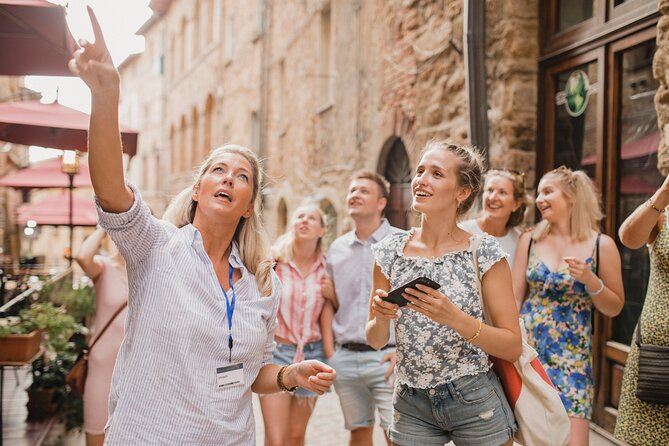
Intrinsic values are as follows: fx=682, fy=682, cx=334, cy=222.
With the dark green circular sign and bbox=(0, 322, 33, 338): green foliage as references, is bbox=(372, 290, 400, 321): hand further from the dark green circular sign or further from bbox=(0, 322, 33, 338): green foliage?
the dark green circular sign

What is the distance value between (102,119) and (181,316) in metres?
0.63

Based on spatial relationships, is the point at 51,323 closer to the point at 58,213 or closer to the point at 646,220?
the point at 646,220

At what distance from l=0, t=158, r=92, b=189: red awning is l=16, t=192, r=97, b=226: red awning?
925 millimetres

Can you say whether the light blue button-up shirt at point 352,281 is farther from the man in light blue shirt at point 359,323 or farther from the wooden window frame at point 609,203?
the wooden window frame at point 609,203

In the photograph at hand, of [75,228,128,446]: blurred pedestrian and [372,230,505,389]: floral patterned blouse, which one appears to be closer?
[372,230,505,389]: floral patterned blouse

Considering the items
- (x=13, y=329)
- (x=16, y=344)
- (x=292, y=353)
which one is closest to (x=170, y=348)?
(x=292, y=353)

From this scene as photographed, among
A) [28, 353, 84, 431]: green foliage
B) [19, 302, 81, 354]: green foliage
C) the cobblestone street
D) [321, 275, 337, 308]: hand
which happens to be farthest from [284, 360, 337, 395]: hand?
[28, 353, 84, 431]: green foliage

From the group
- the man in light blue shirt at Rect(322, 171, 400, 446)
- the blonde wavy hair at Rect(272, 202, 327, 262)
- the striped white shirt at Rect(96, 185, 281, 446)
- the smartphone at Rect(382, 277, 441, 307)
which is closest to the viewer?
the striped white shirt at Rect(96, 185, 281, 446)

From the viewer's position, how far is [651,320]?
3086mm

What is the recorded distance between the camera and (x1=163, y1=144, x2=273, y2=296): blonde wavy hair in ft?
7.97

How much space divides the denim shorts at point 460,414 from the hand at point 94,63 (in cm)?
159

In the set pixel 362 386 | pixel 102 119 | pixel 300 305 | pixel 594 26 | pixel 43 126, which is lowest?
pixel 362 386

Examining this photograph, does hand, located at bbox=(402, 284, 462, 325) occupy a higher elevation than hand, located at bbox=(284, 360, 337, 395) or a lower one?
higher

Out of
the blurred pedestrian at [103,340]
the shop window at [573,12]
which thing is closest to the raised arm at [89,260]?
the blurred pedestrian at [103,340]
